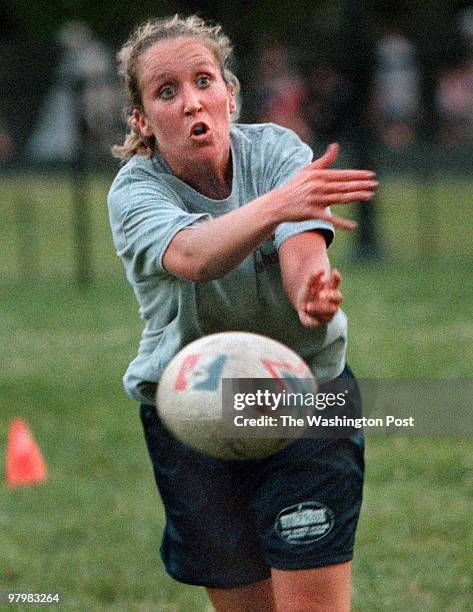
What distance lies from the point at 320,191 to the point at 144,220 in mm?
672

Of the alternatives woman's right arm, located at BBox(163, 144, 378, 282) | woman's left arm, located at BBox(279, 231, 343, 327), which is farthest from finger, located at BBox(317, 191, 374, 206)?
woman's left arm, located at BBox(279, 231, 343, 327)

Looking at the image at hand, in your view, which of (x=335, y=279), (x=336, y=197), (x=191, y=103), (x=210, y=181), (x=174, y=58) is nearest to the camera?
(x=336, y=197)

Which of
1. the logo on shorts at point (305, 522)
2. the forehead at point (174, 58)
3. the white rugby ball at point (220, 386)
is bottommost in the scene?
the logo on shorts at point (305, 522)

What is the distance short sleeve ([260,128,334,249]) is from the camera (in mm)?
4223

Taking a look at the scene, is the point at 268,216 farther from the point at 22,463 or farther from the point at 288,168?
the point at 22,463

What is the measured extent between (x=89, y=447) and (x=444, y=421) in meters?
2.23

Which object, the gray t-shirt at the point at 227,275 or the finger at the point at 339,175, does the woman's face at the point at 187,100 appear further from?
the finger at the point at 339,175

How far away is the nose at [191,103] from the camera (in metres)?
4.22

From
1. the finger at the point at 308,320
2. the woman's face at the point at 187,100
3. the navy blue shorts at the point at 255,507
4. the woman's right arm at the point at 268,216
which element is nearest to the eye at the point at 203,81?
the woman's face at the point at 187,100

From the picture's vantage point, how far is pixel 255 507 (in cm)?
452

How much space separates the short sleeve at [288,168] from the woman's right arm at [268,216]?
291 mm

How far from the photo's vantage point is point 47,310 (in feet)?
51.3

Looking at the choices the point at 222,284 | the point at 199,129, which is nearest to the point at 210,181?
the point at 199,129

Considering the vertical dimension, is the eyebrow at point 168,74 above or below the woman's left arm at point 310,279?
above
